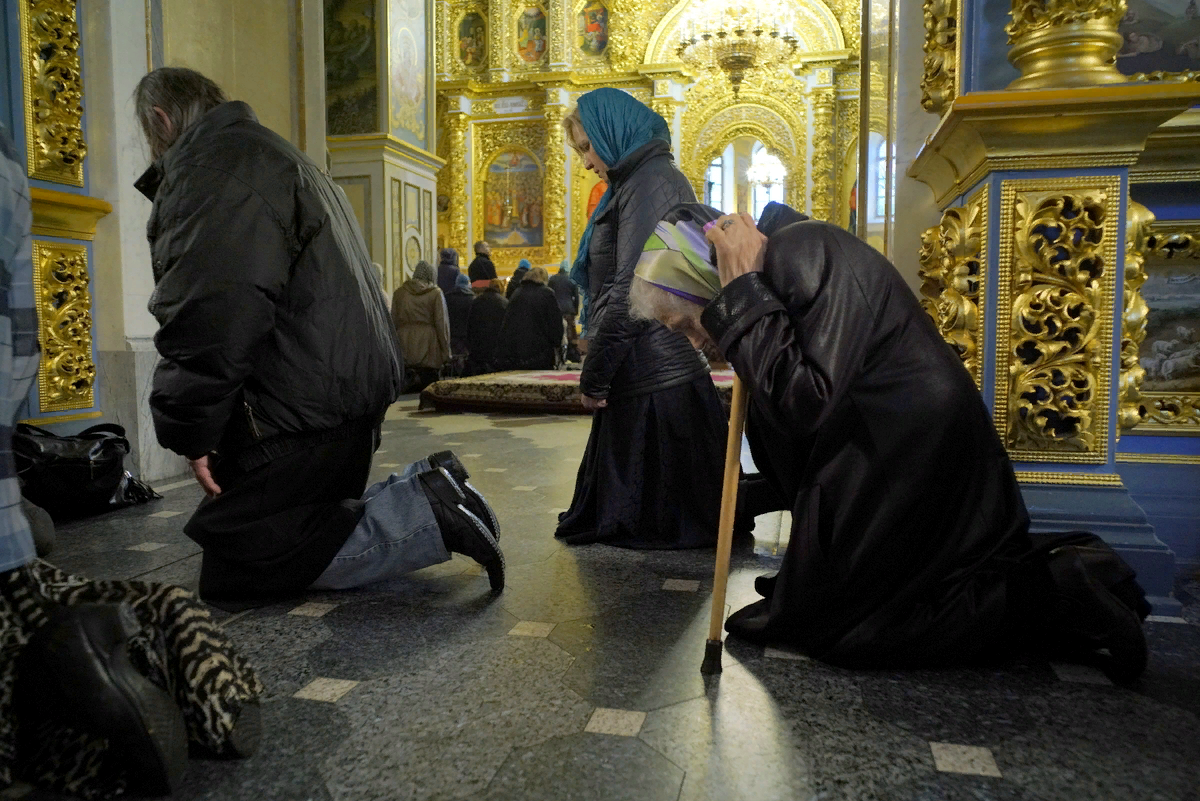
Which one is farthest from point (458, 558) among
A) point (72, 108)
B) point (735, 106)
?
point (735, 106)

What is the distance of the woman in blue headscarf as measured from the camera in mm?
3139

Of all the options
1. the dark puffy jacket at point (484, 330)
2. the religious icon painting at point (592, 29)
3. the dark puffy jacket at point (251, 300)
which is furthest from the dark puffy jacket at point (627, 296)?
the religious icon painting at point (592, 29)

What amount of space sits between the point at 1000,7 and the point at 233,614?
3036mm

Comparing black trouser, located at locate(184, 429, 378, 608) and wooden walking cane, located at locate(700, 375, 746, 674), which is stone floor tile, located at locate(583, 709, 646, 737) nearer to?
wooden walking cane, located at locate(700, 375, 746, 674)

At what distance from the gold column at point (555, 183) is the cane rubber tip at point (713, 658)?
1575 cm

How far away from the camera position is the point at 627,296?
10.1ft

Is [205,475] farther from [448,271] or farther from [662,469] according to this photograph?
[448,271]

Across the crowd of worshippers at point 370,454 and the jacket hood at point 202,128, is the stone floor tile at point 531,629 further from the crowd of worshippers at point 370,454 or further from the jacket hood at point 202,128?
the jacket hood at point 202,128

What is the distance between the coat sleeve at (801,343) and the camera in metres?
1.83

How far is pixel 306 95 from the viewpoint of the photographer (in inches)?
250

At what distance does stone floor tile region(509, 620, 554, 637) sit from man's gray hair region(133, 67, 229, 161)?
1661 mm

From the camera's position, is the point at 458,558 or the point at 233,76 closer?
the point at 458,558

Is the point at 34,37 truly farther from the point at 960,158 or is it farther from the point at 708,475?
the point at 960,158

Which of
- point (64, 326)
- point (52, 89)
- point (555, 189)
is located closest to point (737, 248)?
point (64, 326)
